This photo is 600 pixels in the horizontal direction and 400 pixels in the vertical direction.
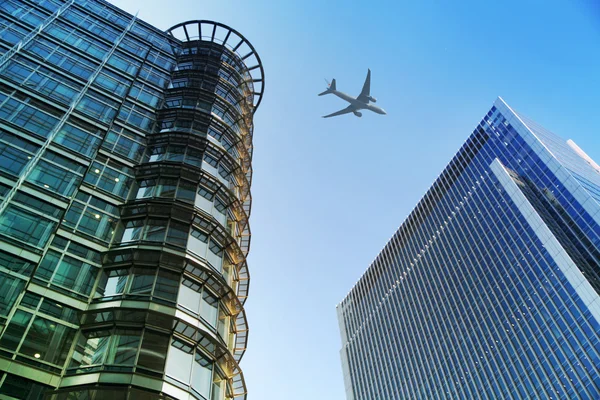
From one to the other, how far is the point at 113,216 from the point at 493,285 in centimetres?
8346

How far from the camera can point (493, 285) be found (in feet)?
313

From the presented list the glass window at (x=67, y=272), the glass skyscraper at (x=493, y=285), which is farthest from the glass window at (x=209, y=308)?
the glass skyscraper at (x=493, y=285)

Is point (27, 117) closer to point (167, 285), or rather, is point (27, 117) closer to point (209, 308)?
point (167, 285)

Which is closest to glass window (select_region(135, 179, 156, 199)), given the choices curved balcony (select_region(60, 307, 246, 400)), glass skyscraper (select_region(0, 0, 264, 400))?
glass skyscraper (select_region(0, 0, 264, 400))

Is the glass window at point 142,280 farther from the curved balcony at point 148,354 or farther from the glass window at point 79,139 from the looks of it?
the glass window at point 79,139

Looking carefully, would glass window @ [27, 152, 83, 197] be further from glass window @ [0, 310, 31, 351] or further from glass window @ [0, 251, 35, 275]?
glass window @ [0, 310, 31, 351]

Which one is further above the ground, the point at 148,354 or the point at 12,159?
the point at 12,159

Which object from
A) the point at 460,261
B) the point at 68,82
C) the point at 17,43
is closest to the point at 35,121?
the point at 68,82

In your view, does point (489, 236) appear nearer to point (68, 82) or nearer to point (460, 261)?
point (460, 261)

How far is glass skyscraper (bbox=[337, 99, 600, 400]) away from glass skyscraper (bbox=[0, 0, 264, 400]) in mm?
61599

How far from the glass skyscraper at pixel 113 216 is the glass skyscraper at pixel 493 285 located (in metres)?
61.6

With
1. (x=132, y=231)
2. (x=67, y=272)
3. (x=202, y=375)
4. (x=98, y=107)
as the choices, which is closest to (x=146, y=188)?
(x=132, y=231)

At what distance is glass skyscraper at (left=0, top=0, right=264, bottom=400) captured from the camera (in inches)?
810

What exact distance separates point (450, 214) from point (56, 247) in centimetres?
10712
